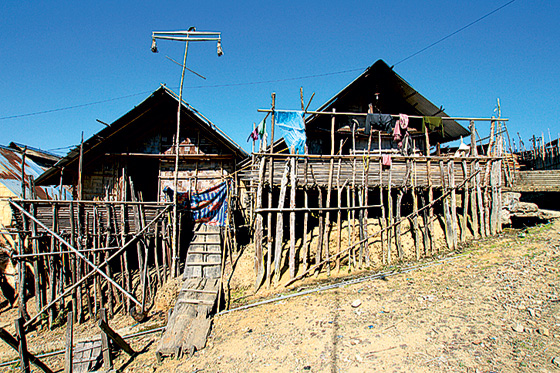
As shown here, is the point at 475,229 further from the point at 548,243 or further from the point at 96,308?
the point at 96,308

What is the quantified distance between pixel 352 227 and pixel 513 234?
20.6 feet

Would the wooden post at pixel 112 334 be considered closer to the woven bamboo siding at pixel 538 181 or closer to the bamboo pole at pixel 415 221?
the bamboo pole at pixel 415 221

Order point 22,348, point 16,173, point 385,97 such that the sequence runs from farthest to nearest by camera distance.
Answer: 1. point 16,173
2. point 385,97
3. point 22,348

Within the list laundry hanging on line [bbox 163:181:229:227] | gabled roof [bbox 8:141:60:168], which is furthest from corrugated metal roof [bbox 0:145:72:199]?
laundry hanging on line [bbox 163:181:229:227]

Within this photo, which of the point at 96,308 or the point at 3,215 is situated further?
the point at 3,215

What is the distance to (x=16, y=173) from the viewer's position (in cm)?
1758

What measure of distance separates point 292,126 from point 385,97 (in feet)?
21.8

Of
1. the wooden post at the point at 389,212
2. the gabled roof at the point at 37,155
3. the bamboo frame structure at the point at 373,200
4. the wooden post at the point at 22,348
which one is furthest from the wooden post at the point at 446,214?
the gabled roof at the point at 37,155

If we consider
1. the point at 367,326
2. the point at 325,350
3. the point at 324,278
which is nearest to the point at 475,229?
the point at 324,278

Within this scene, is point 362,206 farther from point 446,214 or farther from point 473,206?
point 473,206

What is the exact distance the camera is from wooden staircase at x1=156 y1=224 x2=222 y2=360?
23.1 ft

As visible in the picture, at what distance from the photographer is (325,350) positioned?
5.81m

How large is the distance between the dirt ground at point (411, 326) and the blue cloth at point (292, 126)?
5.35m

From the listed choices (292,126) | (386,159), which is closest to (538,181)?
(386,159)
